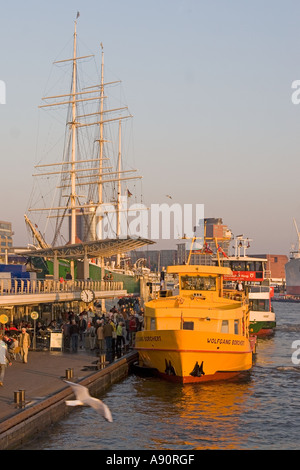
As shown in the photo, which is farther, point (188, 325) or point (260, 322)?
point (260, 322)

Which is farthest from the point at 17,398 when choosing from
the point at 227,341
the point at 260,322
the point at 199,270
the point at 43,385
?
the point at 260,322

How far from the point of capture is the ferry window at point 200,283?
32.8m

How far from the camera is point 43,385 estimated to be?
21828mm

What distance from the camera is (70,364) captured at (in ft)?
90.3

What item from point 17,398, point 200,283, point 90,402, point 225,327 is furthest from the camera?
point 200,283

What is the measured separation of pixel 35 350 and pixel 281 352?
781 inches

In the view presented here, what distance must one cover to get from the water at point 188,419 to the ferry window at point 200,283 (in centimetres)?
502

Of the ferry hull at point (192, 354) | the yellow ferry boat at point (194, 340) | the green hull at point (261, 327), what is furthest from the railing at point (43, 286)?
the green hull at point (261, 327)

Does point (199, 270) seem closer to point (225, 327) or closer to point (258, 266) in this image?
point (225, 327)

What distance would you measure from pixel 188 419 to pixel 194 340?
5.11m

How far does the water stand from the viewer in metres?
18.3

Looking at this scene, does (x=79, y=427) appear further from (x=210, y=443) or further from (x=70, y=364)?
(x=70, y=364)

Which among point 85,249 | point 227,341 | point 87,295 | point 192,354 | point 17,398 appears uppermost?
point 85,249
